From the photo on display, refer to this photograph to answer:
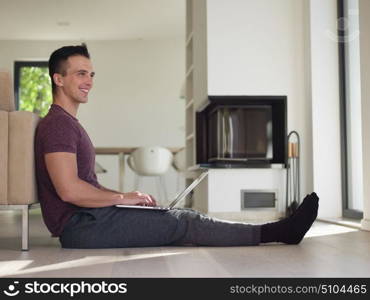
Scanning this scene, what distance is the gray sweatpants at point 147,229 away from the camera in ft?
8.55

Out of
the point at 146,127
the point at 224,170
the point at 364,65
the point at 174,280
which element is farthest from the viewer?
the point at 146,127

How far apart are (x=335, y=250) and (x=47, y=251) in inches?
48.2

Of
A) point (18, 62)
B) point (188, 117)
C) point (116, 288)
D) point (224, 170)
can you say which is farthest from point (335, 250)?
point (18, 62)

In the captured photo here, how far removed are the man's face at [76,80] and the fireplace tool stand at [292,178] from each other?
8.24ft

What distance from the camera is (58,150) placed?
8.31 feet

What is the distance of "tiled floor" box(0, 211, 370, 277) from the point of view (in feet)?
6.53

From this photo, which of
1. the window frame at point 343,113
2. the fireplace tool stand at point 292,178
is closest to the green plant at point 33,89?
the fireplace tool stand at point 292,178

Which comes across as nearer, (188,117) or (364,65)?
(364,65)

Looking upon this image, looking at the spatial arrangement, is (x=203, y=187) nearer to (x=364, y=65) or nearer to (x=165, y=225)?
(x=364, y=65)

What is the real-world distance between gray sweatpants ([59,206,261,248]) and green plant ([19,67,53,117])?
26.5 ft

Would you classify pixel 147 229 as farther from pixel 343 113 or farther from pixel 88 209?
pixel 343 113

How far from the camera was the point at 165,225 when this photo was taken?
2.65 m

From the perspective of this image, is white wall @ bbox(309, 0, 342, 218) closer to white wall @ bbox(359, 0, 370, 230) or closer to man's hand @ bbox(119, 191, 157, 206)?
white wall @ bbox(359, 0, 370, 230)

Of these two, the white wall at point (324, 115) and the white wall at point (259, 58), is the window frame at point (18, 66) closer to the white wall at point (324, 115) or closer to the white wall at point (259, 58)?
the white wall at point (259, 58)
